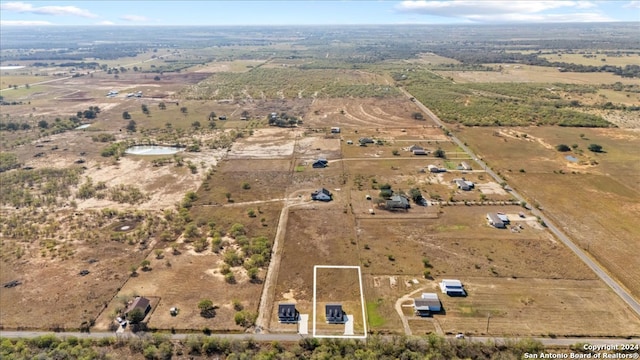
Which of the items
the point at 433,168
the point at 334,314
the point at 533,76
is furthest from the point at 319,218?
the point at 533,76

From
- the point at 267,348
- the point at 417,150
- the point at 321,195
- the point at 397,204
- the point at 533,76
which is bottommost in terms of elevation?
the point at 267,348

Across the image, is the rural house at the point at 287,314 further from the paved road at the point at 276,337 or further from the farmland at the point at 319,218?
the paved road at the point at 276,337

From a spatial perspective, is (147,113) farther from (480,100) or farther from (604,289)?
(604,289)

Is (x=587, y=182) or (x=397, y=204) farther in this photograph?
(x=587, y=182)

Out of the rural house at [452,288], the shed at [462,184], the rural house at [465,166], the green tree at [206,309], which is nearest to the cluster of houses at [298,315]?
the green tree at [206,309]

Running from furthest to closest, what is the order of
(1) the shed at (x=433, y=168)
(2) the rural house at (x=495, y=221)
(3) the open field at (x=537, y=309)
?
(1) the shed at (x=433, y=168)
(2) the rural house at (x=495, y=221)
(3) the open field at (x=537, y=309)

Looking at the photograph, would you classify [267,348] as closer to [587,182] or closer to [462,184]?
[462,184]
